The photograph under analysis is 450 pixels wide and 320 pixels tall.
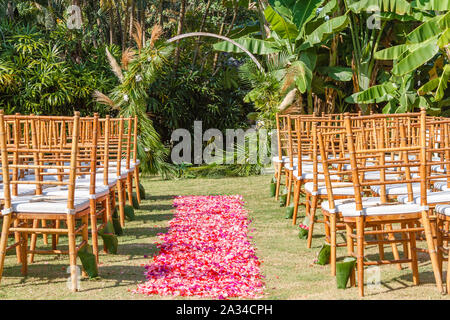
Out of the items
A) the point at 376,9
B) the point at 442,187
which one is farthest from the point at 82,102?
the point at 442,187

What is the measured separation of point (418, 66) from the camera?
8.40 m

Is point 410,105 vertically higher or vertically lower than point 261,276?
higher

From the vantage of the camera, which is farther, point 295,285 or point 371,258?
point 371,258

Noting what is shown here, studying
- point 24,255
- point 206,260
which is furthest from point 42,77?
point 206,260

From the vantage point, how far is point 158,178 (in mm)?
9836

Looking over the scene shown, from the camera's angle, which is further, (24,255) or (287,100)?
(287,100)

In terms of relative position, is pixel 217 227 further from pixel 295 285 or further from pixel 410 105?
pixel 410 105

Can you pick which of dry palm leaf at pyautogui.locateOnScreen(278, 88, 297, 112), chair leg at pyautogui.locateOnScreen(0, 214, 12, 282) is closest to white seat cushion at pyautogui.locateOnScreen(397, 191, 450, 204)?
chair leg at pyautogui.locateOnScreen(0, 214, 12, 282)

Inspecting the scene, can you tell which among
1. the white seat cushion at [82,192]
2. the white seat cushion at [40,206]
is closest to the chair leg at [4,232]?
the white seat cushion at [40,206]

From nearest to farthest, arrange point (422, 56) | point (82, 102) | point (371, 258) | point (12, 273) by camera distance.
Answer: point (12, 273) → point (371, 258) → point (422, 56) → point (82, 102)

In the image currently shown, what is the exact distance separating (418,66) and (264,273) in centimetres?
579

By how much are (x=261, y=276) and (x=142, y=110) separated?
20.1ft

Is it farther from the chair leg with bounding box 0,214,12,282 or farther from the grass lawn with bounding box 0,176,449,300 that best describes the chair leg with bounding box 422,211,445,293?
the chair leg with bounding box 0,214,12,282

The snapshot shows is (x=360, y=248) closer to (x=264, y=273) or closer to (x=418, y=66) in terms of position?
(x=264, y=273)
